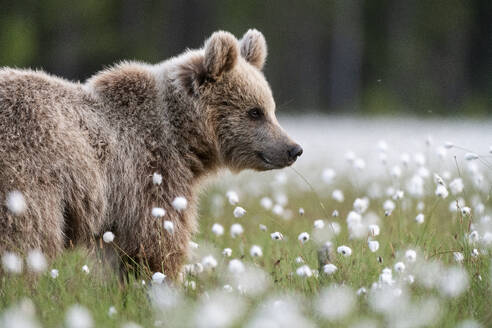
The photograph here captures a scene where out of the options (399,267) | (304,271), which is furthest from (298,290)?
(399,267)

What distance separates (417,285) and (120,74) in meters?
2.54

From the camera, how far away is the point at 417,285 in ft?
13.7

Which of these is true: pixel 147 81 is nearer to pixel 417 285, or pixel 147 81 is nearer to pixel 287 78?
pixel 417 285

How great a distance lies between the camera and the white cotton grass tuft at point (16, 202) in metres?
3.73

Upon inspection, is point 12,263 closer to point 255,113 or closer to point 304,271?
point 304,271

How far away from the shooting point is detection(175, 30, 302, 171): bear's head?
17.0 feet

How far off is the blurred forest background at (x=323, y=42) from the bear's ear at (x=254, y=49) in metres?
18.6

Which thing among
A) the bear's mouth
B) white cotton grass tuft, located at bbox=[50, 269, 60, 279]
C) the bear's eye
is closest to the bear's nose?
the bear's mouth

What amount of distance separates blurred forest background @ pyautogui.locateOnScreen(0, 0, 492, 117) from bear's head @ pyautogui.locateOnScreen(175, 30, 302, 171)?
19.1 meters

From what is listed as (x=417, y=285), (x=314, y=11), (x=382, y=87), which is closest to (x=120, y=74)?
(x=417, y=285)

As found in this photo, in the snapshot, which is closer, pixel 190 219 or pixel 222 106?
pixel 190 219

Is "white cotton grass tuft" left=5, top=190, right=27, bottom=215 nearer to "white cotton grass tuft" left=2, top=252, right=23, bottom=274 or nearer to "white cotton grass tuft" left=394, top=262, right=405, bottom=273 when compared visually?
"white cotton grass tuft" left=2, top=252, right=23, bottom=274

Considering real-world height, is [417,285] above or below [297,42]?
above

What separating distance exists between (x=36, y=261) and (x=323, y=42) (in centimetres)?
3467
